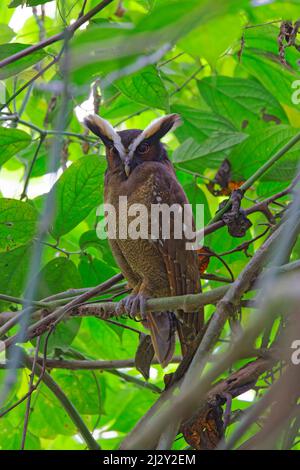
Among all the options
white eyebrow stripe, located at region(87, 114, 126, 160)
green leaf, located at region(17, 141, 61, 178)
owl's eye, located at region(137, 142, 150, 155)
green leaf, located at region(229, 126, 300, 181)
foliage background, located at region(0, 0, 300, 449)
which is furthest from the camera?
green leaf, located at region(17, 141, 61, 178)

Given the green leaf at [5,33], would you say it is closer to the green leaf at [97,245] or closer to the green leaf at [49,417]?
the green leaf at [97,245]

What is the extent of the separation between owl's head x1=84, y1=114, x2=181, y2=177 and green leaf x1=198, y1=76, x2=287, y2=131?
0.81ft

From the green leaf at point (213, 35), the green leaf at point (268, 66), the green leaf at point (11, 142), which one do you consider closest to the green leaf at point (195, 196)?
the green leaf at point (268, 66)

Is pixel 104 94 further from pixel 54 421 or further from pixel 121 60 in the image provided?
pixel 121 60

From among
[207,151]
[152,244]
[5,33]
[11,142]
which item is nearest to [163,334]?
[152,244]

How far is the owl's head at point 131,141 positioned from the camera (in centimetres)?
234

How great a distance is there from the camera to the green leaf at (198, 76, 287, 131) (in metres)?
2.53

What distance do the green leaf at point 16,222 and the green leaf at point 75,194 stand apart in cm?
13

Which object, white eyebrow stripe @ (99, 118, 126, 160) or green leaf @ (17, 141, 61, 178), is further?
green leaf @ (17, 141, 61, 178)

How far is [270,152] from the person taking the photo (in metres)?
2.17

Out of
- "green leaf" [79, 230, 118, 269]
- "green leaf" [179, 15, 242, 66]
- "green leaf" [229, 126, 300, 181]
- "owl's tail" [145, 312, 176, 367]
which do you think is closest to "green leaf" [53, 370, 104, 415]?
"owl's tail" [145, 312, 176, 367]

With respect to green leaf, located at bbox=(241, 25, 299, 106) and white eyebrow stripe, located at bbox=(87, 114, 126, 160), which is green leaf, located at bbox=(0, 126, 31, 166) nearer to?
white eyebrow stripe, located at bbox=(87, 114, 126, 160)

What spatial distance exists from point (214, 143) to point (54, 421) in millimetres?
1092

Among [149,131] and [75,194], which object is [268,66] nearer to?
[149,131]
